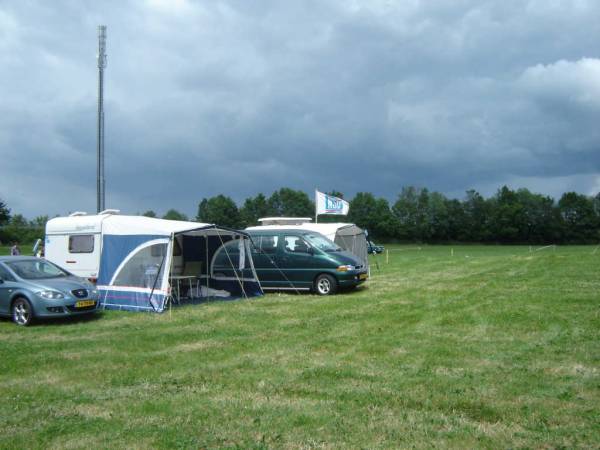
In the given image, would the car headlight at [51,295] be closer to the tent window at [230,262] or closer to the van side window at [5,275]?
the van side window at [5,275]

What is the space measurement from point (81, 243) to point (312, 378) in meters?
10.2

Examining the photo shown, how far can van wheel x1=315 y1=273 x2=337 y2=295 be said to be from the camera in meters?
15.2

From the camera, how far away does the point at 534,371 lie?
6.61 m

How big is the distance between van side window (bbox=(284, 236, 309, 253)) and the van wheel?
928mm

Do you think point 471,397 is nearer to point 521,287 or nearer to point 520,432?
point 520,432

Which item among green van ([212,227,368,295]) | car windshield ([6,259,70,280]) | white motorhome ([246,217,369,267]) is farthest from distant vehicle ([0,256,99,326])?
white motorhome ([246,217,369,267])

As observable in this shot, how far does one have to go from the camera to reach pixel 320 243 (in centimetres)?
1608

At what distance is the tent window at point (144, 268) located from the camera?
1282cm

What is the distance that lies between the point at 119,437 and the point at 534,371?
187 inches

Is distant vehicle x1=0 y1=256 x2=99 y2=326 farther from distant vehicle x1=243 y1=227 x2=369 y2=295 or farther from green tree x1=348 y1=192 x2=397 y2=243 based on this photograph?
green tree x1=348 y1=192 x2=397 y2=243

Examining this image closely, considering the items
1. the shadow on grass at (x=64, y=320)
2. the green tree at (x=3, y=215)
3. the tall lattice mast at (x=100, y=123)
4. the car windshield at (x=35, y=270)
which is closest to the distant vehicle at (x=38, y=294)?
the car windshield at (x=35, y=270)

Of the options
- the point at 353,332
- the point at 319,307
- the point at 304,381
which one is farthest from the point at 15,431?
the point at 319,307

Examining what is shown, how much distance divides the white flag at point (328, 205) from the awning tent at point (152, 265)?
35.3 ft

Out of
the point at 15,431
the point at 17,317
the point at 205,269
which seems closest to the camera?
the point at 15,431
